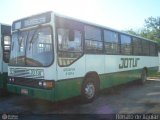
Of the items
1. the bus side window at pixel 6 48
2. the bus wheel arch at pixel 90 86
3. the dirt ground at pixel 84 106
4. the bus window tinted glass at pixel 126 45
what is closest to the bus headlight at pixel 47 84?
the dirt ground at pixel 84 106

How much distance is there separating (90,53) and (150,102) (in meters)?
2.97

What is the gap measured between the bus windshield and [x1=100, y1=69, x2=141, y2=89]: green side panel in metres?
3.22

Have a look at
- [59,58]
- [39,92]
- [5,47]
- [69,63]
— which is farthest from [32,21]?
[5,47]

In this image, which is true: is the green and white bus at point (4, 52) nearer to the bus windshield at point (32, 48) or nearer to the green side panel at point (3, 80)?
the green side panel at point (3, 80)

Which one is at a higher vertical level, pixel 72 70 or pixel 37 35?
pixel 37 35

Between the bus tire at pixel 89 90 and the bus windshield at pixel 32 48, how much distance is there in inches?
79.3

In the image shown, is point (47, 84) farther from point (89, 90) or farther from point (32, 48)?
point (89, 90)

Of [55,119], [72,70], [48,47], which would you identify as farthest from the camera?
[72,70]

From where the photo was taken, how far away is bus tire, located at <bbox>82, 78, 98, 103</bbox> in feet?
29.2

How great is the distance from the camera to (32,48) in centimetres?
805

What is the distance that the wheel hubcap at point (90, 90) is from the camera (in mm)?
9094

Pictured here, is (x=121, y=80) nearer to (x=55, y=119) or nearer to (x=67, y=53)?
(x=67, y=53)

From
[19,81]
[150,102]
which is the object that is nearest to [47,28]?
[19,81]

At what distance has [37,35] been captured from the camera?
797cm
